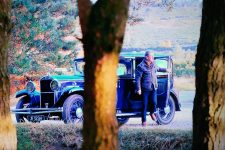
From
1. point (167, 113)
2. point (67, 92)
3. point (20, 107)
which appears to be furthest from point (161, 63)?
point (20, 107)

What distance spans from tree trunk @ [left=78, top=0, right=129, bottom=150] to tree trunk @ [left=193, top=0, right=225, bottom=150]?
162 cm

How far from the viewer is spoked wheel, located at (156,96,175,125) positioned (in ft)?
36.1

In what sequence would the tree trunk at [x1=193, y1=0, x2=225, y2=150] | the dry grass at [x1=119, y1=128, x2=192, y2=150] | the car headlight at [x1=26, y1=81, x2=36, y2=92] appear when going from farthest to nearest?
the car headlight at [x1=26, y1=81, x2=36, y2=92] < the dry grass at [x1=119, y1=128, x2=192, y2=150] < the tree trunk at [x1=193, y1=0, x2=225, y2=150]

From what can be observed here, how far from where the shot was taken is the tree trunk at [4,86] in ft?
21.6

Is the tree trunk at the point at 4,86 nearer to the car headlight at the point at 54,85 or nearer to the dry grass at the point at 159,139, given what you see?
the dry grass at the point at 159,139

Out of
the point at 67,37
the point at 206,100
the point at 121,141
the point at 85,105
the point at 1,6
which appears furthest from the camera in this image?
the point at 67,37

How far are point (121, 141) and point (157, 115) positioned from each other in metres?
0.95

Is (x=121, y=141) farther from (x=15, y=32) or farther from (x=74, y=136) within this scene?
(x=15, y=32)

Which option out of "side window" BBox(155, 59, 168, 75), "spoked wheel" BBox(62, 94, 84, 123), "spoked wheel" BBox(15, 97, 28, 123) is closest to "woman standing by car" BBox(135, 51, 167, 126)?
"side window" BBox(155, 59, 168, 75)

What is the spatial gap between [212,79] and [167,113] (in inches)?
224

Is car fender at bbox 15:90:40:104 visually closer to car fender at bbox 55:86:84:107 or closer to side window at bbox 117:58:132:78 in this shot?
car fender at bbox 55:86:84:107

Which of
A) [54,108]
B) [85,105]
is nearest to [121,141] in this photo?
[54,108]

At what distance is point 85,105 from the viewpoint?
411cm

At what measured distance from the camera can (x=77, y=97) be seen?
11.3 m
